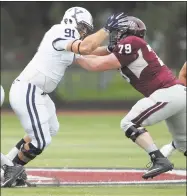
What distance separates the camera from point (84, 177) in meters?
9.95

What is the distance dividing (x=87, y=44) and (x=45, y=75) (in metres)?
0.62

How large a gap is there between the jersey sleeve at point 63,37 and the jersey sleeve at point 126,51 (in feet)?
1.75

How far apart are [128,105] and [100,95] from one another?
267 inches

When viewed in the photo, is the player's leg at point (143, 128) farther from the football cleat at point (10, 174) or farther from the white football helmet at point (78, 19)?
the football cleat at point (10, 174)

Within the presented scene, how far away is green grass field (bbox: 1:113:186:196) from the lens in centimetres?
853

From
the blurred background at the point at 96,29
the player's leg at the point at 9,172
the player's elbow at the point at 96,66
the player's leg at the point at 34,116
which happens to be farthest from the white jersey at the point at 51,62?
the blurred background at the point at 96,29

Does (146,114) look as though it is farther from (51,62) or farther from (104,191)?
(51,62)

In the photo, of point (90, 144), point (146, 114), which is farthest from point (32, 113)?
point (90, 144)

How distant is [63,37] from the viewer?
355 inches

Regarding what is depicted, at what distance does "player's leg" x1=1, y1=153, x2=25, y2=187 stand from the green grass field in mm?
246

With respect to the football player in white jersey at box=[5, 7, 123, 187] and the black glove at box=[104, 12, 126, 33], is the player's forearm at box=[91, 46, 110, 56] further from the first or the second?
the black glove at box=[104, 12, 126, 33]

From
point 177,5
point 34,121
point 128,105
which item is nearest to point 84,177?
point 34,121

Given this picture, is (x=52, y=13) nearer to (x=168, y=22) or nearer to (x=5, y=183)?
(x=168, y=22)

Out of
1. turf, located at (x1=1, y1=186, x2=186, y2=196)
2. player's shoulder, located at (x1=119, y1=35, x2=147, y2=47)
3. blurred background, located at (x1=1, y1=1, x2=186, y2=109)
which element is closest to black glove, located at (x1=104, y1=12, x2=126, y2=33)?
player's shoulder, located at (x1=119, y1=35, x2=147, y2=47)
